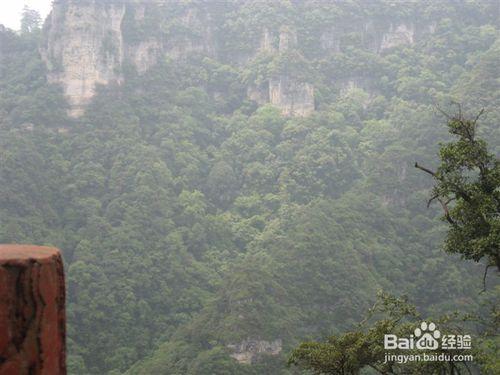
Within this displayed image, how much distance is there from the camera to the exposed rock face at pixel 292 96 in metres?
73.8

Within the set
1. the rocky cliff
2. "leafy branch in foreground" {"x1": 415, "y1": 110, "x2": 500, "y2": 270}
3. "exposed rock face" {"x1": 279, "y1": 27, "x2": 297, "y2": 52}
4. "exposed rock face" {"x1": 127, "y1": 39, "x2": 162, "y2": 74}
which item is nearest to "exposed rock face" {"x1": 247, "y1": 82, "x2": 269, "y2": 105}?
the rocky cliff

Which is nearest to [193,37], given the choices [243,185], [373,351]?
[243,185]

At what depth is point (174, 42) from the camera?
80.3 metres

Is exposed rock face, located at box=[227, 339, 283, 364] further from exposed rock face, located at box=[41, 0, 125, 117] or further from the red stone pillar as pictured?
exposed rock face, located at box=[41, 0, 125, 117]

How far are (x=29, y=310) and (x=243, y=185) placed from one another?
2506 inches

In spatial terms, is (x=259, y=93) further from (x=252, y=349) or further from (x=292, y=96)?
(x=252, y=349)

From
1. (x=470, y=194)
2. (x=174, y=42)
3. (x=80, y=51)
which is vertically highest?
(x=174, y=42)

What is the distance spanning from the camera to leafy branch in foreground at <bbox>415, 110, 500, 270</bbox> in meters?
8.31

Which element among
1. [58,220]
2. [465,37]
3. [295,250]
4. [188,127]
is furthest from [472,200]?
[465,37]

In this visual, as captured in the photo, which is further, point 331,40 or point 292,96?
point 331,40

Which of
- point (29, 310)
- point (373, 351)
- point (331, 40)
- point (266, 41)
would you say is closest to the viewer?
point (29, 310)

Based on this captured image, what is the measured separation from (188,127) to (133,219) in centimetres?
1897

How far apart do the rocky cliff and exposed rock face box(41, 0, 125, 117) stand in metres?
0.09

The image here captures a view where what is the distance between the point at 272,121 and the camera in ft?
237
